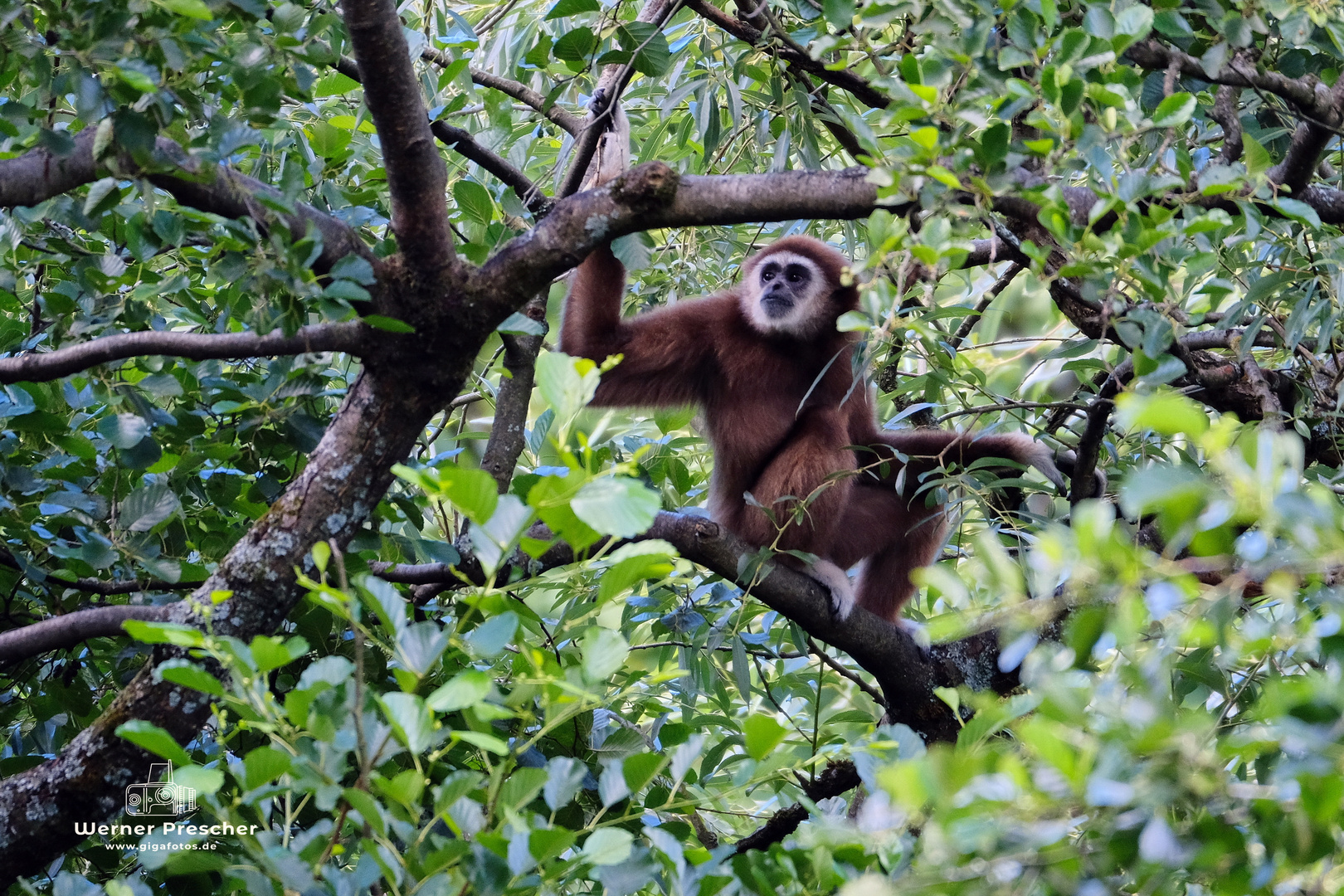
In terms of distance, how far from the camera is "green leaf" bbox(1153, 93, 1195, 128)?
198 centimetres

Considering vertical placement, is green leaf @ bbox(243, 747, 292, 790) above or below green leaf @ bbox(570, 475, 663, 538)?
below

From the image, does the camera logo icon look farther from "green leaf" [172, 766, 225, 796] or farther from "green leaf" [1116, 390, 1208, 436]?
"green leaf" [1116, 390, 1208, 436]

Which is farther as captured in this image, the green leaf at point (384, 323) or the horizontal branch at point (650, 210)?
the horizontal branch at point (650, 210)

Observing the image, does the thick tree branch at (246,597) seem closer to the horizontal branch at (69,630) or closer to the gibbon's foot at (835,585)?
the horizontal branch at (69,630)

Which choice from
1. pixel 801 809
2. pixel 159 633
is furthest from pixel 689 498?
pixel 159 633

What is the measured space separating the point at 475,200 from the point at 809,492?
2191 millimetres

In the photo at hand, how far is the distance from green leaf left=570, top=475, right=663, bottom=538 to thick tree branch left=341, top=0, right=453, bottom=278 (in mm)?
1612

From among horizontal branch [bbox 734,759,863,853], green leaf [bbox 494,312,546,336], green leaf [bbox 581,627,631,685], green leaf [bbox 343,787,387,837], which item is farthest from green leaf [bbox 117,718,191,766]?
horizontal branch [bbox 734,759,863,853]

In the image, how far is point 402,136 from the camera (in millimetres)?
2828

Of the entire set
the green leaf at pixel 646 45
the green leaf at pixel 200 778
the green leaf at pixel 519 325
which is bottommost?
the green leaf at pixel 200 778

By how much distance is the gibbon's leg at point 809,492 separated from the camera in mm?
4863

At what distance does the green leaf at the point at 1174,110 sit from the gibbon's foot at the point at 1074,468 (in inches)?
76.8

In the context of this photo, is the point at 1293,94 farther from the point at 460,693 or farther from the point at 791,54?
the point at 460,693

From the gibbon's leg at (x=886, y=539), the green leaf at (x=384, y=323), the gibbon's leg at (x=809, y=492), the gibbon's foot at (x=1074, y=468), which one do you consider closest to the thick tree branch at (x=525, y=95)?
the green leaf at (x=384, y=323)
